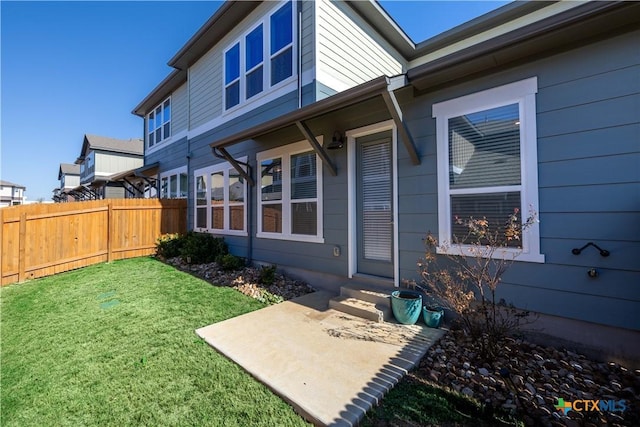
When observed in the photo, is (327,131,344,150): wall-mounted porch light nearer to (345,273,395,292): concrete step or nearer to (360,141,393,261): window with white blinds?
(360,141,393,261): window with white blinds

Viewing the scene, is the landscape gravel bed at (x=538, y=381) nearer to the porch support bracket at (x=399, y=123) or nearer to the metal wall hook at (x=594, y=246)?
the metal wall hook at (x=594, y=246)

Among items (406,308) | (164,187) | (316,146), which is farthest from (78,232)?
(406,308)

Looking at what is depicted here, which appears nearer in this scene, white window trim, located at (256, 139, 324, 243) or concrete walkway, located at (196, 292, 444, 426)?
concrete walkway, located at (196, 292, 444, 426)

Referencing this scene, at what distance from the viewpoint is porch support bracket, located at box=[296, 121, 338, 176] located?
4641 mm

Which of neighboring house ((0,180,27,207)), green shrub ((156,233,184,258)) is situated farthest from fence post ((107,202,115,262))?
neighboring house ((0,180,27,207))

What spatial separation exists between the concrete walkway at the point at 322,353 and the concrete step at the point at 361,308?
0.10 metres

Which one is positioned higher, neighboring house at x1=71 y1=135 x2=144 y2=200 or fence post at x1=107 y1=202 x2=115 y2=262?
neighboring house at x1=71 y1=135 x2=144 y2=200

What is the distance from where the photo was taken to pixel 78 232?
23.8ft

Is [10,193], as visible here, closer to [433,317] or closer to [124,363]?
[124,363]

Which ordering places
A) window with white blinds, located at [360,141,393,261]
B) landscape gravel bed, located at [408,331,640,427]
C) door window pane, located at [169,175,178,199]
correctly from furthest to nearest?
door window pane, located at [169,175,178,199], window with white blinds, located at [360,141,393,261], landscape gravel bed, located at [408,331,640,427]

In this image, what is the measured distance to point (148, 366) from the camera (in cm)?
281

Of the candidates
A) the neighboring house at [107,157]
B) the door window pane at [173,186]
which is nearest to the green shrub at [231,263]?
the door window pane at [173,186]

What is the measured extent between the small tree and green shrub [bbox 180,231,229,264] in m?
5.60

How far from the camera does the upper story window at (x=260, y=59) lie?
19.4 ft
